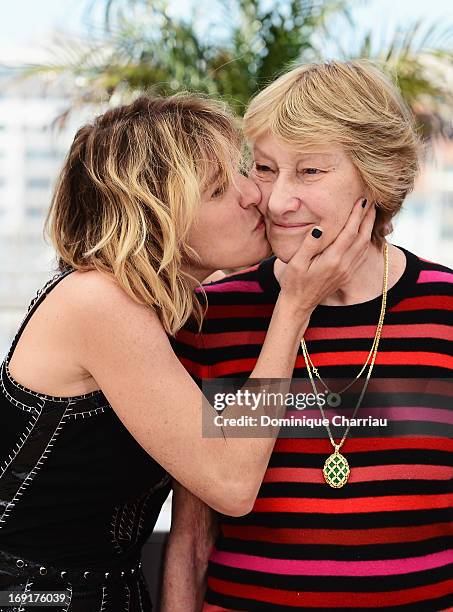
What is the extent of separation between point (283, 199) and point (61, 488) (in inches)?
31.0

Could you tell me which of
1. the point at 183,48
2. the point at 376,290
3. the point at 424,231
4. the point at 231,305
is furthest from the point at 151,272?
the point at 424,231

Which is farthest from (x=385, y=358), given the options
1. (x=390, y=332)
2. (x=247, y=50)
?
(x=247, y=50)

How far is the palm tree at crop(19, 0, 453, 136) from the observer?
5.09m

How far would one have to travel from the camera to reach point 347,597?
192 cm

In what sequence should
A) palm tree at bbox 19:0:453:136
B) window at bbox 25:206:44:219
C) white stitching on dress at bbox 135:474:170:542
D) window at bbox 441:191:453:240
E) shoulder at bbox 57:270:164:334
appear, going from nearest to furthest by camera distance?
1. shoulder at bbox 57:270:164:334
2. white stitching on dress at bbox 135:474:170:542
3. palm tree at bbox 19:0:453:136
4. window at bbox 25:206:44:219
5. window at bbox 441:191:453:240

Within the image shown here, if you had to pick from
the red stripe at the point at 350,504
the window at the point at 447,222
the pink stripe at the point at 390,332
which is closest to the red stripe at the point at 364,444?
the red stripe at the point at 350,504

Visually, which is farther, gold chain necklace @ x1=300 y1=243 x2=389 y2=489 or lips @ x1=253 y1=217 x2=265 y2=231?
lips @ x1=253 y1=217 x2=265 y2=231

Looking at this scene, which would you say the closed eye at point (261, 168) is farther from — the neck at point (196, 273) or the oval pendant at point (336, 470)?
the oval pendant at point (336, 470)

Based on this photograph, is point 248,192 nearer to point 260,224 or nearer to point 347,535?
point 260,224

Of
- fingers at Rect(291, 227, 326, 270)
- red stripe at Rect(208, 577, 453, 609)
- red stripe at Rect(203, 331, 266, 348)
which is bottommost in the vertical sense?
red stripe at Rect(208, 577, 453, 609)

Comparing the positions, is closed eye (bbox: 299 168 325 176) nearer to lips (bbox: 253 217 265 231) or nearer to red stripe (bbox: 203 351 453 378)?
lips (bbox: 253 217 265 231)

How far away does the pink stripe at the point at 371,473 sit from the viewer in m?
1.95

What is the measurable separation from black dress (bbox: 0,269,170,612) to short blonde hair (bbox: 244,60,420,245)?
22.9 inches

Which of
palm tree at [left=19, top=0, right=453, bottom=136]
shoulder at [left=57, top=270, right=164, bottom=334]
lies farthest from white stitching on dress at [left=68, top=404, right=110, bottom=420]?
palm tree at [left=19, top=0, right=453, bottom=136]
